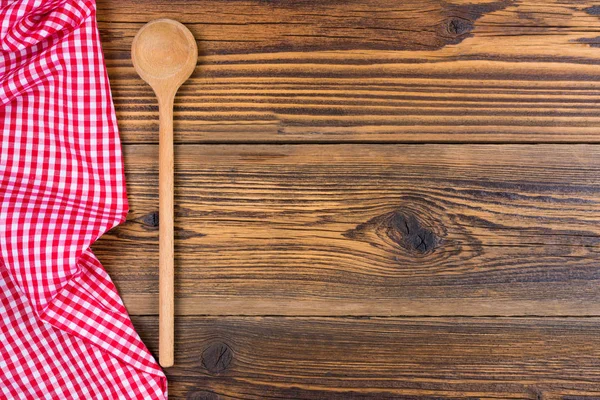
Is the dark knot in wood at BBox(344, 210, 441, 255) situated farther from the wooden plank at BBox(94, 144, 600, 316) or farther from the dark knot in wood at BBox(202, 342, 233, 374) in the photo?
the dark knot in wood at BBox(202, 342, 233, 374)

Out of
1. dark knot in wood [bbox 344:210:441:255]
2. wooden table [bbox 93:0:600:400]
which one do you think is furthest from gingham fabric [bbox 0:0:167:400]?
dark knot in wood [bbox 344:210:441:255]

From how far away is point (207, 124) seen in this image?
2.07 ft

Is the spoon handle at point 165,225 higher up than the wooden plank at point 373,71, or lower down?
lower down

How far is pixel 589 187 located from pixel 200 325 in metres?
0.48

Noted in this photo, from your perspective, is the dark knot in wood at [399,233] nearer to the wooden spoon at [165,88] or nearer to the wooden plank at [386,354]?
the wooden plank at [386,354]

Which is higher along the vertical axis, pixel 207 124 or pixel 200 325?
pixel 207 124

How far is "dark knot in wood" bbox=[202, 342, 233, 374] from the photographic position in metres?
0.63

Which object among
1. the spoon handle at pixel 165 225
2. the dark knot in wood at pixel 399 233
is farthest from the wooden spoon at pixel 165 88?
the dark knot in wood at pixel 399 233

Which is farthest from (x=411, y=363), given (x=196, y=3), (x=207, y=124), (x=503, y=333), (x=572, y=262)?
(x=196, y=3)

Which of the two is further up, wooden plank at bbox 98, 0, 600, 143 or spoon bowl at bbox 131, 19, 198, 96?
wooden plank at bbox 98, 0, 600, 143

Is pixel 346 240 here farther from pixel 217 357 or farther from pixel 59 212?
pixel 59 212

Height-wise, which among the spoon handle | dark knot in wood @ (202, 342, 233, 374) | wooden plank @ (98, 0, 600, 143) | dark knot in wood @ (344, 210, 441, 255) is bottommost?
dark knot in wood @ (202, 342, 233, 374)

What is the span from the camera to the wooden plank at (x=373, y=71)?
2.06 ft

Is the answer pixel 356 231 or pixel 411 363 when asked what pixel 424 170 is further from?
pixel 411 363
